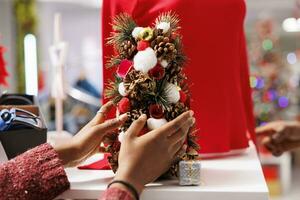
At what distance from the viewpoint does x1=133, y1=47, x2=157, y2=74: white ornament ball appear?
0.79 m

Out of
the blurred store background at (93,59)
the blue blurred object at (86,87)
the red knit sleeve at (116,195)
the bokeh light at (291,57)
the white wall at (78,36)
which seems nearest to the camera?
the red knit sleeve at (116,195)

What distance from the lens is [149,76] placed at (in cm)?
79

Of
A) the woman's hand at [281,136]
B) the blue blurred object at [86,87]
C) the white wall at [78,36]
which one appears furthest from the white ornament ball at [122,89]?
the white wall at [78,36]

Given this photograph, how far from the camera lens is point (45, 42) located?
577cm

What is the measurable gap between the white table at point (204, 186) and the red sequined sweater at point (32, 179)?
0.03 meters

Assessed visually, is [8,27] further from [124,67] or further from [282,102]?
[124,67]

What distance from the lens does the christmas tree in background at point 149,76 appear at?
792 mm

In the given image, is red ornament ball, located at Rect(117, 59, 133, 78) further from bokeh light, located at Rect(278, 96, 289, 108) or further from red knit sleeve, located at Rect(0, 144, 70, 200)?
bokeh light, located at Rect(278, 96, 289, 108)

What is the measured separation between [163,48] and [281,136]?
0.71 metres

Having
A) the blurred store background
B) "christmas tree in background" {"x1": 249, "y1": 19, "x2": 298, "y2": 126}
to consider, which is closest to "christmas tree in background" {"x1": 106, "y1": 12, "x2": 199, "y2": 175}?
the blurred store background

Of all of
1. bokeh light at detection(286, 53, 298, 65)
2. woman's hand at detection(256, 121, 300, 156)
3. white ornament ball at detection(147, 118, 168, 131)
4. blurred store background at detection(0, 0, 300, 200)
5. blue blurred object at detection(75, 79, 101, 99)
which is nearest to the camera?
white ornament ball at detection(147, 118, 168, 131)

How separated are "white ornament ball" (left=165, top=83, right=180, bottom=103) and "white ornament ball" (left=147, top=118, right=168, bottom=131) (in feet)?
0.13

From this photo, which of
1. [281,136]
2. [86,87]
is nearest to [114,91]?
[281,136]

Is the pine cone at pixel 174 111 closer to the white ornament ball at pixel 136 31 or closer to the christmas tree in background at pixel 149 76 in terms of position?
the christmas tree in background at pixel 149 76
